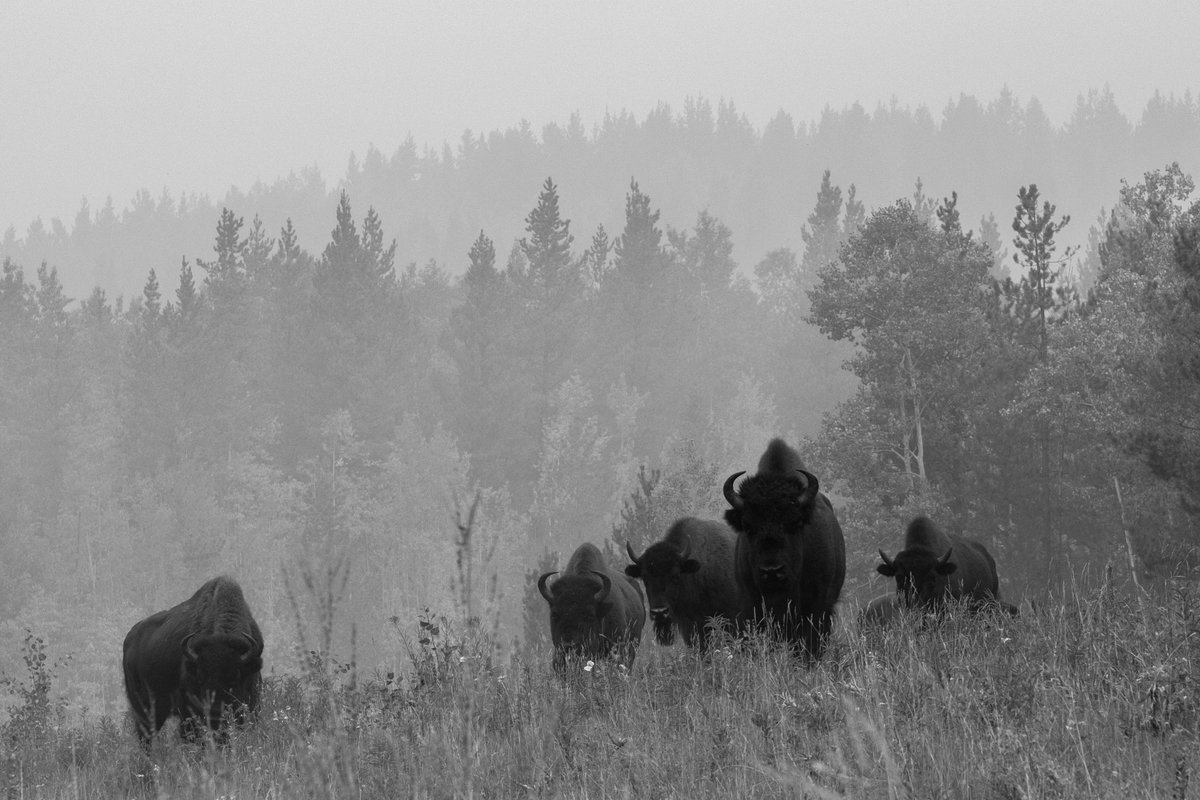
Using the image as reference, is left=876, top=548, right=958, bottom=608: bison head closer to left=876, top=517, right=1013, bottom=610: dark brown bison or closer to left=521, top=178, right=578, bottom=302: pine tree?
left=876, top=517, right=1013, bottom=610: dark brown bison

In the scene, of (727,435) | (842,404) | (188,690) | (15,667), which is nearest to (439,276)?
(727,435)

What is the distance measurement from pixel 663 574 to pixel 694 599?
19.8 inches

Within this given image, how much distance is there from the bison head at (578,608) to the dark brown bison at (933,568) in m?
3.13

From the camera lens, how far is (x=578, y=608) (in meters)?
12.9

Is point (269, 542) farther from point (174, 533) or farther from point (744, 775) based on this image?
point (744, 775)

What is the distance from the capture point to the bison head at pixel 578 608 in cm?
1269

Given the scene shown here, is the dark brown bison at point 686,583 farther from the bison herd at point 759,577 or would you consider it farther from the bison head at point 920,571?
the bison head at point 920,571

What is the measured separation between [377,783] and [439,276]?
110m

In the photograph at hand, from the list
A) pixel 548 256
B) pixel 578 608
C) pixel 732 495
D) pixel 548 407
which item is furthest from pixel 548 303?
pixel 732 495

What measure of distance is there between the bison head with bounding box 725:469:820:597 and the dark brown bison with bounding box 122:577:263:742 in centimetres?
434

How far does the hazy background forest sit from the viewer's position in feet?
122

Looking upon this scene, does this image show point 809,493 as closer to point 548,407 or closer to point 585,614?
point 585,614

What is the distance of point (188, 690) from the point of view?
1036 cm

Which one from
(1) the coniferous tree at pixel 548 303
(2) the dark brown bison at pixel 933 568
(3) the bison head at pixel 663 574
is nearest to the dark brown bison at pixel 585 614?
(3) the bison head at pixel 663 574
